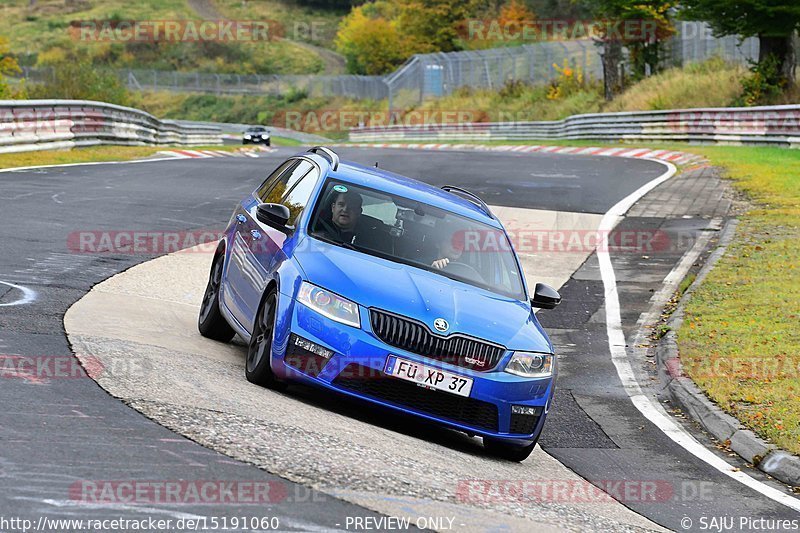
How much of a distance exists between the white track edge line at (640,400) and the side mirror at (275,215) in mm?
3414

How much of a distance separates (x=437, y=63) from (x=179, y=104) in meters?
41.5

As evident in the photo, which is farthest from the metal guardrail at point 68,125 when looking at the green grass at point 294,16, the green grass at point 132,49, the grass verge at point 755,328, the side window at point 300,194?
the green grass at point 294,16

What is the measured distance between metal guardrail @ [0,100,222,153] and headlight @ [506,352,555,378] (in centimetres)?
1893

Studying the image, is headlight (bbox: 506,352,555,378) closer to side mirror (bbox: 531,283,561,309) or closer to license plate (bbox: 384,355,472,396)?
license plate (bbox: 384,355,472,396)

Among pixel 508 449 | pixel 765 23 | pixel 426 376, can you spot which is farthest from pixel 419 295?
pixel 765 23

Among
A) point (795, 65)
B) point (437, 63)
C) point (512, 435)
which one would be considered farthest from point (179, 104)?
point (512, 435)

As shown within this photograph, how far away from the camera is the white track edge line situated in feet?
27.2

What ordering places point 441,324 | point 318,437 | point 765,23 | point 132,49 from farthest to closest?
1. point 132,49
2. point 765,23
3. point 441,324
4. point 318,437

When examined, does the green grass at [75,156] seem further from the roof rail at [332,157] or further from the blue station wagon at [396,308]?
the blue station wagon at [396,308]

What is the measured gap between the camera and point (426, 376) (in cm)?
782

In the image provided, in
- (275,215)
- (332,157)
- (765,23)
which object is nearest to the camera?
(275,215)

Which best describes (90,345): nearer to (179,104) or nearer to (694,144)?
(694,144)

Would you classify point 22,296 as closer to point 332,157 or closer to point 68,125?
point 332,157

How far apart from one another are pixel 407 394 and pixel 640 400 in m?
3.60
